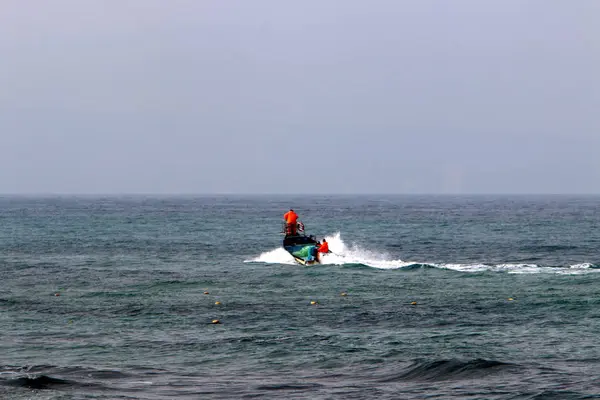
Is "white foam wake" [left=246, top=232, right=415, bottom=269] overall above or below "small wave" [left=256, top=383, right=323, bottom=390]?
above

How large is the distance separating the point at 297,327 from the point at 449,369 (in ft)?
28.0

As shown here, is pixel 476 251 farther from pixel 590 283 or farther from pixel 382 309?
pixel 382 309

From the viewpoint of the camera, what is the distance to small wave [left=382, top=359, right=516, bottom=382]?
26.1 meters

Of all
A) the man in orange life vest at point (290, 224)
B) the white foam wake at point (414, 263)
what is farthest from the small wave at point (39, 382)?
the man in orange life vest at point (290, 224)

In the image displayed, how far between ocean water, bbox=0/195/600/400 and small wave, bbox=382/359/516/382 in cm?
6

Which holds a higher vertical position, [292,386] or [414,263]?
[414,263]

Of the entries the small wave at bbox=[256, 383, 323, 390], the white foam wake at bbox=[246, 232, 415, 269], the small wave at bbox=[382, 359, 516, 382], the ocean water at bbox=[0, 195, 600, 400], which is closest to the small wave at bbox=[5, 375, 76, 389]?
the ocean water at bbox=[0, 195, 600, 400]

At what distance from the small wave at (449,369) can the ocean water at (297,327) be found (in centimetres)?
6

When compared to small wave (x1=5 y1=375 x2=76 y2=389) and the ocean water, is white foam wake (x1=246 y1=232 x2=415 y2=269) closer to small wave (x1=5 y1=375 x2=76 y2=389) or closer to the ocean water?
the ocean water

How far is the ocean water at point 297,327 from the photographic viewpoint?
82.6ft

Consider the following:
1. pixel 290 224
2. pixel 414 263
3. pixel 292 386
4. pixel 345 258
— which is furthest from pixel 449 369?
pixel 345 258

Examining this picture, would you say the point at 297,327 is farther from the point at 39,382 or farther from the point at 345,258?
the point at 345,258

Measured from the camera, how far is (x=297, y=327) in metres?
33.8

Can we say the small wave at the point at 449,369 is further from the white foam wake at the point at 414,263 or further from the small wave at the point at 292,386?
the white foam wake at the point at 414,263
